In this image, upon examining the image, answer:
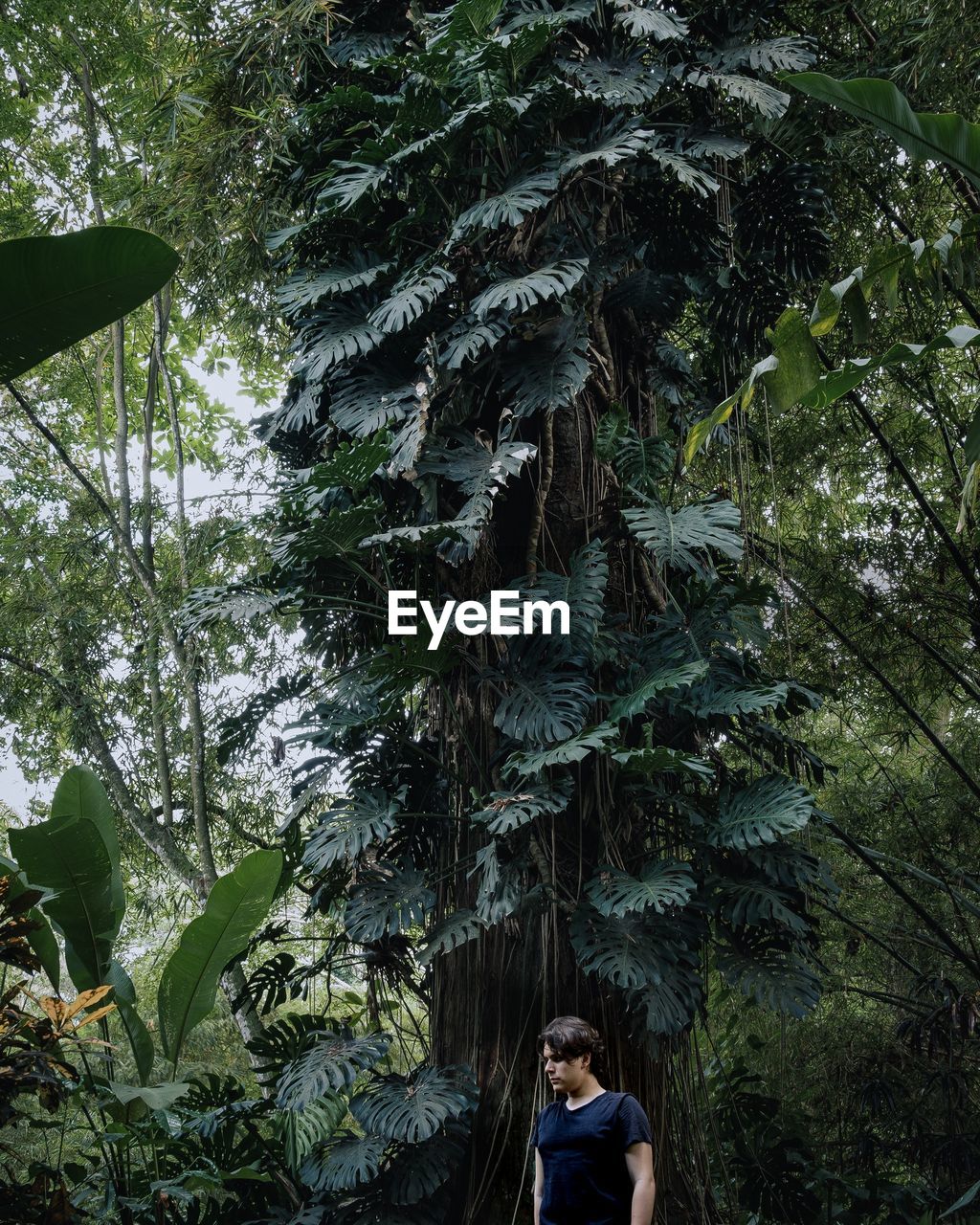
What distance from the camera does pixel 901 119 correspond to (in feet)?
6.35

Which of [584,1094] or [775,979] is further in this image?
[775,979]

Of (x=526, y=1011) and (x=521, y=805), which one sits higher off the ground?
(x=521, y=805)

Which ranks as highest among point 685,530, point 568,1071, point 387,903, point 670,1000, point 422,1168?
point 685,530

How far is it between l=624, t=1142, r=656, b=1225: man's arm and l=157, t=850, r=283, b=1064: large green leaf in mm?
1182

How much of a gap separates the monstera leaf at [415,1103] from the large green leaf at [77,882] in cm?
80

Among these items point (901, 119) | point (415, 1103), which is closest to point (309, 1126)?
point (415, 1103)

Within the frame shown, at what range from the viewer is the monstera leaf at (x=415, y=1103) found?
96.8 inches

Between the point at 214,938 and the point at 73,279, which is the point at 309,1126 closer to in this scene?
the point at 214,938

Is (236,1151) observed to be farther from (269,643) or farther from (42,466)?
(42,466)

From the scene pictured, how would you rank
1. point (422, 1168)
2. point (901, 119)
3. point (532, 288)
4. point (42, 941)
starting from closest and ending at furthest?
point (901, 119), point (422, 1168), point (532, 288), point (42, 941)

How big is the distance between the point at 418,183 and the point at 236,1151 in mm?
2494

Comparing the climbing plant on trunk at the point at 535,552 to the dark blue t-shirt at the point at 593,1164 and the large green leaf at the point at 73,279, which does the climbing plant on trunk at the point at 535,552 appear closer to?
the dark blue t-shirt at the point at 593,1164

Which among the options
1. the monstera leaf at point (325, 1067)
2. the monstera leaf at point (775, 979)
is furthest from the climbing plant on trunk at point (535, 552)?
the monstera leaf at point (325, 1067)

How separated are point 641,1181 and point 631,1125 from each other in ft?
0.29
